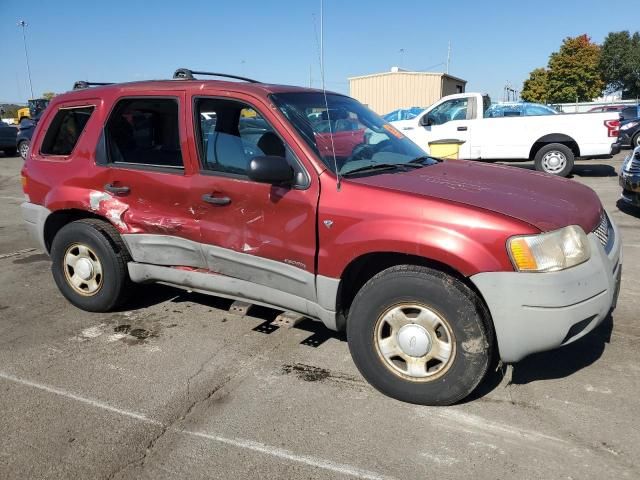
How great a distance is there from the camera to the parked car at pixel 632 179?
7281mm

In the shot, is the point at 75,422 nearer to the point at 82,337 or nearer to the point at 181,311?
the point at 82,337

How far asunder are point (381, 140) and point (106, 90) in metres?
2.23

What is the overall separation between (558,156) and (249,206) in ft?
32.2

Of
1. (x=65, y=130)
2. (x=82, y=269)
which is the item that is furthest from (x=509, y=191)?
(x=65, y=130)

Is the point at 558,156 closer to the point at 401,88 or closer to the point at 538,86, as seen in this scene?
the point at 401,88

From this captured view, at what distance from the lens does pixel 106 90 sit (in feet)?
13.7

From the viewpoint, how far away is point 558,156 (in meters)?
11.3

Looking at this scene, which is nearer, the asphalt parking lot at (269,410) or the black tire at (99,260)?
the asphalt parking lot at (269,410)

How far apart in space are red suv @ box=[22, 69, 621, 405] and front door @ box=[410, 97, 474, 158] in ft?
25.4

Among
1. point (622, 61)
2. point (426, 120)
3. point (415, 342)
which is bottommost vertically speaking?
point (415, 342)

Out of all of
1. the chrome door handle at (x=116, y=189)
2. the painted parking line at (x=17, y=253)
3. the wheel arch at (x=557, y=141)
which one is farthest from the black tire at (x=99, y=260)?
the wheel arch at (x=557, y=141)

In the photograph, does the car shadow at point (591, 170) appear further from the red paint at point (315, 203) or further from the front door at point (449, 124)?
the red paint at point (315, 203)

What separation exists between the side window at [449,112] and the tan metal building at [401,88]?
638 inches

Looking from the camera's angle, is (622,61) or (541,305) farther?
→ (622,61)
